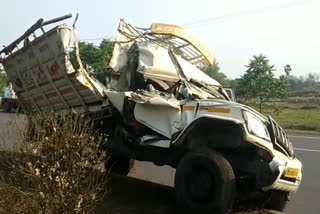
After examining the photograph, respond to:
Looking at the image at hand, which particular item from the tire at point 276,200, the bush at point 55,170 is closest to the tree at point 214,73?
the tire at point 276,200

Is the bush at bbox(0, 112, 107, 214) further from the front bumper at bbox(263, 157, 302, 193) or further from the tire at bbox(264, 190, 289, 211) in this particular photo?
the tire at bbox(264, 190, 289, 211)

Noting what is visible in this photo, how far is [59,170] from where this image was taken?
181 inches

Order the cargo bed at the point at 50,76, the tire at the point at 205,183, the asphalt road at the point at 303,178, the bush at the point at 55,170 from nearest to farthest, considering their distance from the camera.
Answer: the bush at the point at 55,170, the tire at the point at 205,183, the asphalt road at the point at 303,178, the cargo bed at the point at 50,76

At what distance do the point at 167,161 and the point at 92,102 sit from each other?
64.7 inches

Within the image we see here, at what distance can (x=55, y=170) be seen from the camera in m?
4.55

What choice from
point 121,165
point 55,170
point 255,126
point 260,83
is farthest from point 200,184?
point 260,83

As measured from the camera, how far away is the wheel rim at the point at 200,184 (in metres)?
5.77

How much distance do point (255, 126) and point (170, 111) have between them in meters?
1.19

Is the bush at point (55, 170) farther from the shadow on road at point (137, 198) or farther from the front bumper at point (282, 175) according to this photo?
the front bumper at point (282, 175)

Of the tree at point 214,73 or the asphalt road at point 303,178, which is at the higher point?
the tree at point 214,73

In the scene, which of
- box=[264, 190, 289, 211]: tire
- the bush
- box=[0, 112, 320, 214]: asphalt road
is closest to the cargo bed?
box=[0, 112, 320, 214]: asphalt road

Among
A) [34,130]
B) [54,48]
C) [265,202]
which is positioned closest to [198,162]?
[265,202]

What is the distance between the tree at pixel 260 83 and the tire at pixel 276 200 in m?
21.7

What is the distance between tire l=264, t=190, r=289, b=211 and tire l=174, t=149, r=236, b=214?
1.23 m
